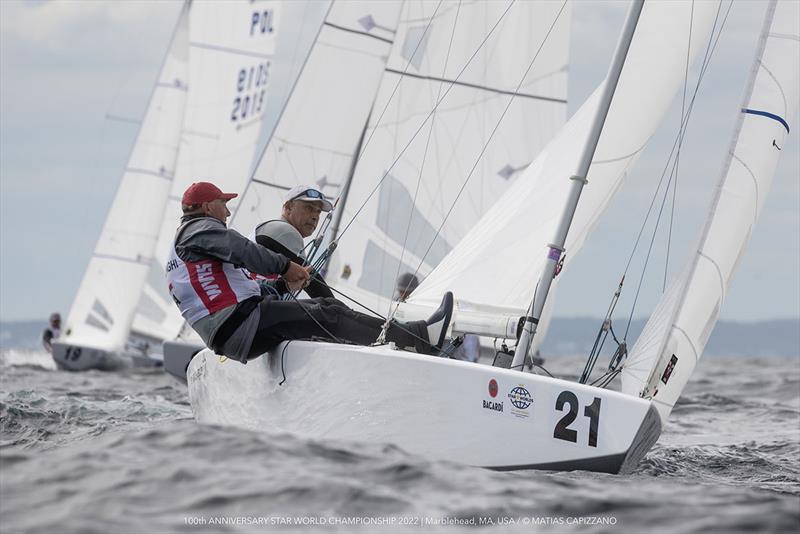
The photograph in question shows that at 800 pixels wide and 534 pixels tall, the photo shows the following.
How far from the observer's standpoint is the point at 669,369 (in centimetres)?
498

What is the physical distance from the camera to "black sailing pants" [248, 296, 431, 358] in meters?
5.09

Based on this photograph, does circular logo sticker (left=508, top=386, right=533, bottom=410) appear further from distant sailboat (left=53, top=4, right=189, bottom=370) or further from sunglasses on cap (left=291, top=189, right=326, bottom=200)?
distant sailboat (left=53, top=4, right=189, bottom=370)

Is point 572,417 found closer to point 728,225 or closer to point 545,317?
point 728,225

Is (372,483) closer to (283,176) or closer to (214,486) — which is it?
(214,486)

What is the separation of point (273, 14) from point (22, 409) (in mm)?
12981

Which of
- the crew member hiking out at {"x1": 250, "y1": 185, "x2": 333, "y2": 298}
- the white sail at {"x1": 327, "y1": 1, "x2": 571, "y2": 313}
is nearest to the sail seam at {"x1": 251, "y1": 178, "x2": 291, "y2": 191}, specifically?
the white sail at {"x1": 327, "y1": 1, "x2": 571, "y2": 313}

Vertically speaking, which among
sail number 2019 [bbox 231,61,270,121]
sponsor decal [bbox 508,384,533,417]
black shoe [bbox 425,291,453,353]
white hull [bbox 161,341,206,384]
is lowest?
white hull [bbox 161,341,206,384]

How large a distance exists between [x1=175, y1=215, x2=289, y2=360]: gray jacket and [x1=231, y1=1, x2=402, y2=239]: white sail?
6.77m

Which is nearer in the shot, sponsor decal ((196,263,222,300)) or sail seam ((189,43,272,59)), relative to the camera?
sponsor decal ((196,263,222,300))

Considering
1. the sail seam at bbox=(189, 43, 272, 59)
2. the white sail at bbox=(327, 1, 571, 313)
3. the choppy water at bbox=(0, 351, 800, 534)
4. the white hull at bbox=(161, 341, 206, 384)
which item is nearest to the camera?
the choppy water at bbox=(0, 351, 800, 534)

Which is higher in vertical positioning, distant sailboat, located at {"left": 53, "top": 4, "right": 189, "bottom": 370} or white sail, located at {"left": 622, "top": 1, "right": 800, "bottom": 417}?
white sail, located at {"left": 622, "top": 1, "right": 800, "bottom": 417}

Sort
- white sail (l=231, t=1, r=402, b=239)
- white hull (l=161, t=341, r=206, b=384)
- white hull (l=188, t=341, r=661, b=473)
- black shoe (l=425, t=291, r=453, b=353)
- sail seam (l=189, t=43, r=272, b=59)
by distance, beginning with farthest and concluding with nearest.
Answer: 1. sail seam (l=189, t=43, r=272, b=59)
2. white sail (l=231, t=1, r=402, b=239)
3. white hull (l=161, t=341, r=206, b=384)
4. black shoe (l=425, t=291, r=453, b=353)
5. white hull (l=188, t=341, r=661, b=473)

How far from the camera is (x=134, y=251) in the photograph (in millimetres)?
19594

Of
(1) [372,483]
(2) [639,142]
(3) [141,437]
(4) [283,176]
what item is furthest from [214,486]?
(4) [283,176]
